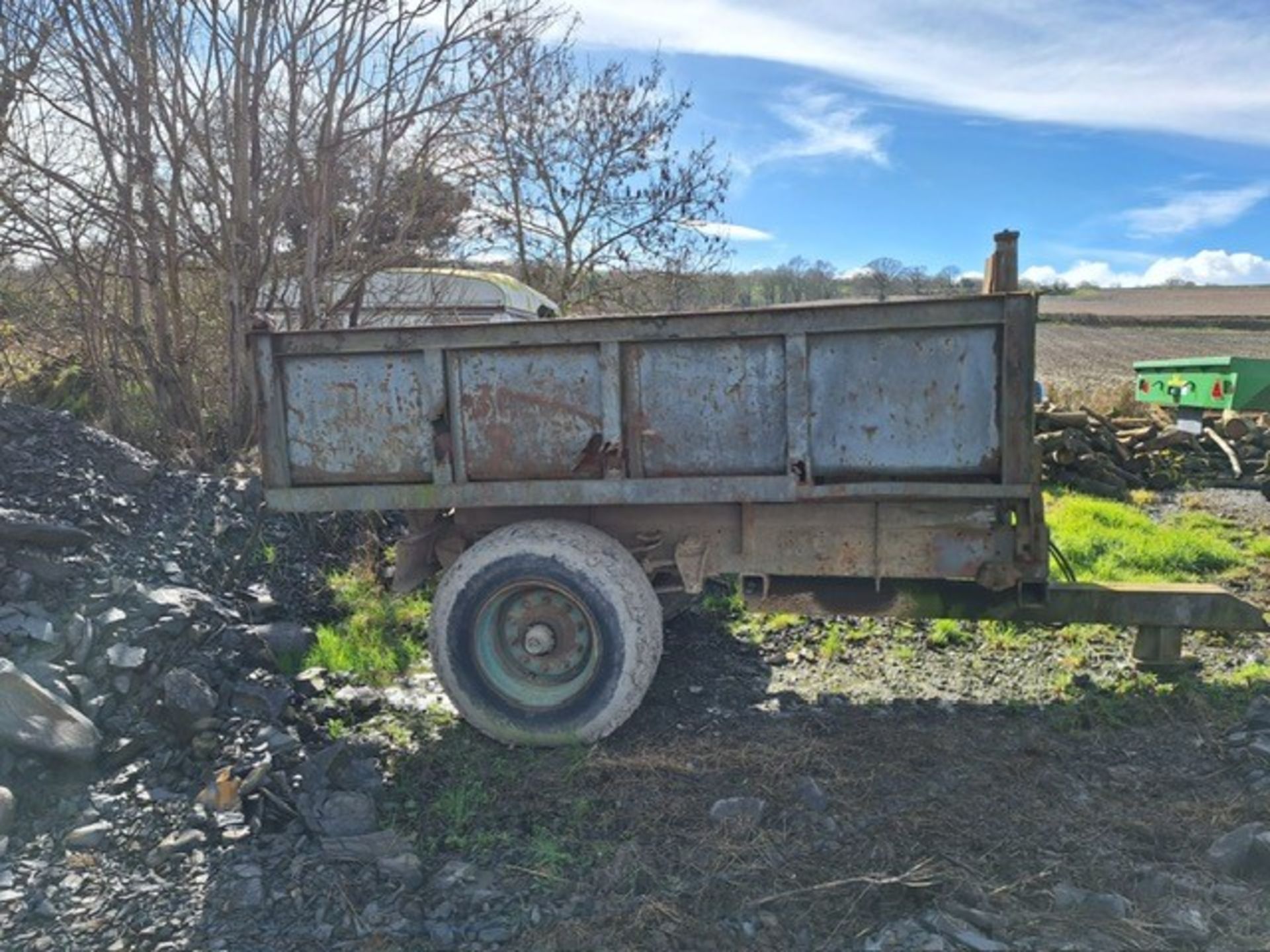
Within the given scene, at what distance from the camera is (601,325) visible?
12.8 feet

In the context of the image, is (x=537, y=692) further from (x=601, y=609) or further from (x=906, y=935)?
(x=906, y=935)

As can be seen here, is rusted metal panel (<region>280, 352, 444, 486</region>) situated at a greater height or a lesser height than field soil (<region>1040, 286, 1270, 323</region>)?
lesser

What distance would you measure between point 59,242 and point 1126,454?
11320mm

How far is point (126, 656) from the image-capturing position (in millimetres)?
4227

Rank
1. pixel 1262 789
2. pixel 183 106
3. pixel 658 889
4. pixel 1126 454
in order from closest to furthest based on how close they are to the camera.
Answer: pixel 658 889, pixel 1262 789, pixel 183 106, pixel 1126 454

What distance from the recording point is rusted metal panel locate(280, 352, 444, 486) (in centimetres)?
411

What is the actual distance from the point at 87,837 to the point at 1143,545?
7.17m

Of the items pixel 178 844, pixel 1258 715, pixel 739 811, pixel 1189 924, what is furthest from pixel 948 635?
Answer: pixel 178 844

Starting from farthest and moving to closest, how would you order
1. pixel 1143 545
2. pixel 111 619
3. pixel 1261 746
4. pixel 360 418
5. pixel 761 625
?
pixel 1143 545 < pixel 761 625 < pixel 111 619 < pixel 360 418 < pixel 1261 746

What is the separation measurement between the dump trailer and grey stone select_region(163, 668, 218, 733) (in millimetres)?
886

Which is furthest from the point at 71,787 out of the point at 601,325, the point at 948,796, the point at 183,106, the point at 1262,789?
the point at 183,106

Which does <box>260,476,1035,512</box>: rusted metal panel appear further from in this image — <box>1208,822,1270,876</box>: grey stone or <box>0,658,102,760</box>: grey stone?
<box>1208,822,1270,876</box>: grey stone

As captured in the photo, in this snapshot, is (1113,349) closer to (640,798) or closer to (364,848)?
(640,798)

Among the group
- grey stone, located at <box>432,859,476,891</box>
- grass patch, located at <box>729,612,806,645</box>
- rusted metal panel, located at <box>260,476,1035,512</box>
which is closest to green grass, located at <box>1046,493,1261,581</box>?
grass patch, located at <box>729,612,806,645</box>
